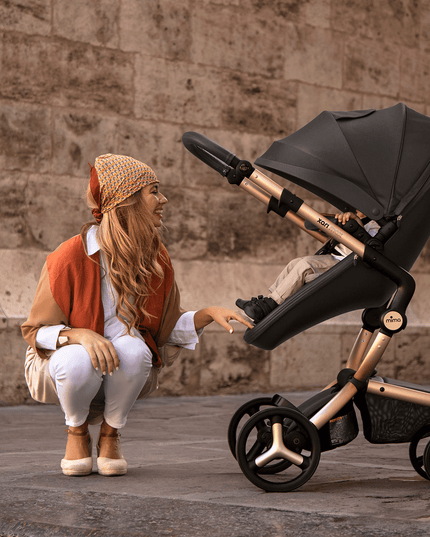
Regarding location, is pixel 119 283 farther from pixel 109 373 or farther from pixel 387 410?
pixel 387 410

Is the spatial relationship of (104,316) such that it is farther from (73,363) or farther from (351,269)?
(351,269)

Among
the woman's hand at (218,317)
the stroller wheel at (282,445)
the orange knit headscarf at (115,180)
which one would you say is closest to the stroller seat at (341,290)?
the woman's hand at (218,317)

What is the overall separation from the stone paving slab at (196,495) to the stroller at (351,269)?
0.53ft

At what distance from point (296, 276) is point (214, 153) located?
0.55m

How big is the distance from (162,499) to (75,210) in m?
3.30

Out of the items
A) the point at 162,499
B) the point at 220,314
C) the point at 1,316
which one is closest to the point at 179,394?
the point at 1,316

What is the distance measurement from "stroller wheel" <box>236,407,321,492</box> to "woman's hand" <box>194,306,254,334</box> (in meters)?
0.34

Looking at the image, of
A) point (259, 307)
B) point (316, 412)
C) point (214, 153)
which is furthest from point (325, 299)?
point (214, 153)

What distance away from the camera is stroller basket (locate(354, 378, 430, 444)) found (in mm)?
2785

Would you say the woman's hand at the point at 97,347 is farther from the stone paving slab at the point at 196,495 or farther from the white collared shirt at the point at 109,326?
the stone paving slab at the point at 196,495

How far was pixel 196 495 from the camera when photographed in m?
2.61

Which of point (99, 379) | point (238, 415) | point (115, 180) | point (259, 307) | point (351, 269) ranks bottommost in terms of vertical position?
point (238, 415)

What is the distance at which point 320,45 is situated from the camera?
652 centimetres

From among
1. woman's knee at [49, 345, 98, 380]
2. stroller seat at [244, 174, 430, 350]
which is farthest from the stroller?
woman's knee at [49, 345, 98, 380]
